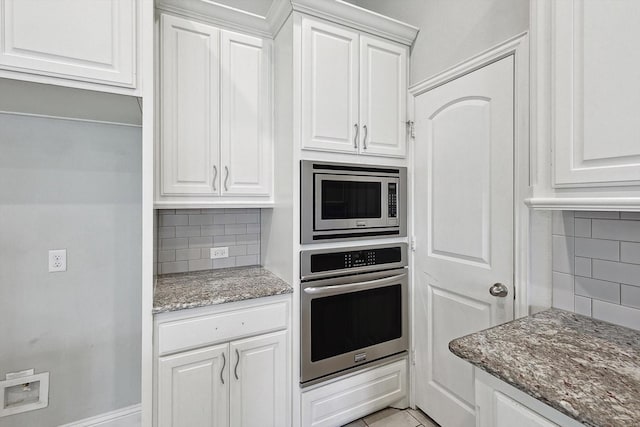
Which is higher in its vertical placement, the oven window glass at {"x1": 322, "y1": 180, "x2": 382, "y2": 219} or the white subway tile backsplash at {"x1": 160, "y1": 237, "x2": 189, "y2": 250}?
the oven window glass at {"x1": 322, "y1": 180, "x2": 382, "y2": 219}

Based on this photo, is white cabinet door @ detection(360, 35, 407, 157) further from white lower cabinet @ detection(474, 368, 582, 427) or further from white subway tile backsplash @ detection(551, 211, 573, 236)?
white lower cabinet @ detection(474, 368, 582, 427)

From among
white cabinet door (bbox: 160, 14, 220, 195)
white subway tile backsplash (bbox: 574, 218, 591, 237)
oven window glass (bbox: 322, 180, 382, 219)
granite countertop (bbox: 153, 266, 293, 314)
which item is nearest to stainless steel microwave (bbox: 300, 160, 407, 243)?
oven window glass (bbox: 322, 180, 382, 219)

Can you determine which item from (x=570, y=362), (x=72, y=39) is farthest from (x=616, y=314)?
(x=72, y=39)

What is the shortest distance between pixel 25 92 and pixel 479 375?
6.99ft

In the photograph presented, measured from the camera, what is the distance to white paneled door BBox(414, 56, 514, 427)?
157 cm

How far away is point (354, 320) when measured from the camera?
6.25 feet

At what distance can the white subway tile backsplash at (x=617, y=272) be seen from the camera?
3.84ft

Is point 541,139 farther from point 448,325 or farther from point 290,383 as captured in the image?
point 290,383

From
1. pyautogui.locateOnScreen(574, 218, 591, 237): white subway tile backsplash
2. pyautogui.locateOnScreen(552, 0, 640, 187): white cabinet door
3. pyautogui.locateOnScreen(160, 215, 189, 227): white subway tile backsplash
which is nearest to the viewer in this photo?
pyautogui.locateOnScreen(552, 0, 640, 187): white cabinet door

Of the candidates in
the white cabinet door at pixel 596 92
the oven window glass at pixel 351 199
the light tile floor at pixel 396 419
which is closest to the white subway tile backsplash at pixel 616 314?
the white cabinet door at pixel 596 92

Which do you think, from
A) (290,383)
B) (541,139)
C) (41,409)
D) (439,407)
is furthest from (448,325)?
(41,409)

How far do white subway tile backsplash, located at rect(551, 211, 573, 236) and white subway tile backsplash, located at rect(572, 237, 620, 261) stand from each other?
5 centimetres

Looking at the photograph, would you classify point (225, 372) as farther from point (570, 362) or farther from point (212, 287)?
point (570, 362)

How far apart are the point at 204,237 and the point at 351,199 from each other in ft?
3.48
